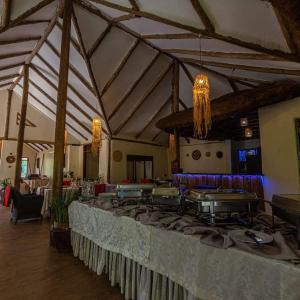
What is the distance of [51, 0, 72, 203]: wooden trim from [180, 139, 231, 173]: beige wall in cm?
813

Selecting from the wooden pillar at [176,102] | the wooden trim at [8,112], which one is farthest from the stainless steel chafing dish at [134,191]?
the wooden trim at [8,112]

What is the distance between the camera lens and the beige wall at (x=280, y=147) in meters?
4.64

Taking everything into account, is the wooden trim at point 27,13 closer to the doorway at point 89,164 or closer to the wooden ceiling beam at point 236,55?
the wooden ceiling beam at point 236,55

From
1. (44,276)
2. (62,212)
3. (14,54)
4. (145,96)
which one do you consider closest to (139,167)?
(145,96)

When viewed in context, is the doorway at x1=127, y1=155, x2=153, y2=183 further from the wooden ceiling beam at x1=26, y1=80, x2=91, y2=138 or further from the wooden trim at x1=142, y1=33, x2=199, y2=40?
the wooden trim at x1=142, y1=33, x2=199, y2=40

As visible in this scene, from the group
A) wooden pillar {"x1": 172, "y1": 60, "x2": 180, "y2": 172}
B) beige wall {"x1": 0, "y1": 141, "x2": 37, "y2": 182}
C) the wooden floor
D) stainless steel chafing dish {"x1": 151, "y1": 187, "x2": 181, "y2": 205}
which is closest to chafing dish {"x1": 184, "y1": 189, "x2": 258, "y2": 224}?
stainless steel chafing dish {"x1": 151, "y1": 187, "x2": 181, "y2": 205}

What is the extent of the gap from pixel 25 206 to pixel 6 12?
4.40 m

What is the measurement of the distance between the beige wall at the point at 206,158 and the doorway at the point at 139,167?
6.54 ft

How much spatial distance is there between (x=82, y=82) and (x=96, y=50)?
1.34 metres

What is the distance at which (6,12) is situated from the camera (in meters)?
3.98

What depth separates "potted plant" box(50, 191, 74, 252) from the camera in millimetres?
3488

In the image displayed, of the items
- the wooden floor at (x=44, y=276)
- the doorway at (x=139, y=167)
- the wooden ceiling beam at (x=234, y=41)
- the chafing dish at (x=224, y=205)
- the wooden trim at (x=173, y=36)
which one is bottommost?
the wooden floor at (x=44, y=276)

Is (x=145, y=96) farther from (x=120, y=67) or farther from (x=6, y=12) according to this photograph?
(x=6, y=12)

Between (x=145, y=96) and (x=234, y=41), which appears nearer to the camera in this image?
(x=234, y=41)
